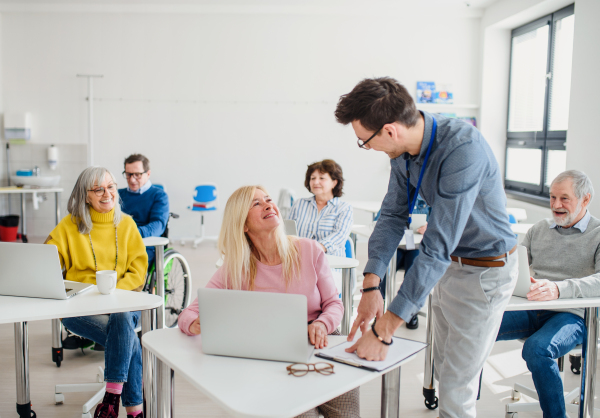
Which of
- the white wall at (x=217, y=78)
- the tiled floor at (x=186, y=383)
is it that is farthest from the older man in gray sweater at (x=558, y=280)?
the white wall at (x=217, y=78)

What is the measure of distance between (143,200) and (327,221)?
4.17ft

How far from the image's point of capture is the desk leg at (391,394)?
1.53 metres

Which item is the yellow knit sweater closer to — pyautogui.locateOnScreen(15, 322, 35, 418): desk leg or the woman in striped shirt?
pyautogui.locateOnScreen(15, 322, 35, 418): desk leg

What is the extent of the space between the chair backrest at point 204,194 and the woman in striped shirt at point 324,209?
331 centimetres

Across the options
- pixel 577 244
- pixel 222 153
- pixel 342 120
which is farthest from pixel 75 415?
pixel 222 153

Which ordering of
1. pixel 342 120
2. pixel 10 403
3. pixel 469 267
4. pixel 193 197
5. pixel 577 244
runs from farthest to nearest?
pixel 193 197, pixel 10 403, pixel 577 244, pixel 469 267, pixel 342 120

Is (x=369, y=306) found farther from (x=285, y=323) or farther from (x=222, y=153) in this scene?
(x=222, y=153)

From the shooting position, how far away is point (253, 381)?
4.49 feet

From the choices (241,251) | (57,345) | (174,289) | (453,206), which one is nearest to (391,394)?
(453,206)

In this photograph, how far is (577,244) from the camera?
96.0 inches

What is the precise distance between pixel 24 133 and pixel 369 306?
6778 millimetres

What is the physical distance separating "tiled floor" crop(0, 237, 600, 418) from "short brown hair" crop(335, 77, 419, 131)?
5.46 ft

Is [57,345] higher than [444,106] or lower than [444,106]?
lower

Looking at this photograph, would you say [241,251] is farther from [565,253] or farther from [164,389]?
[565,253]
